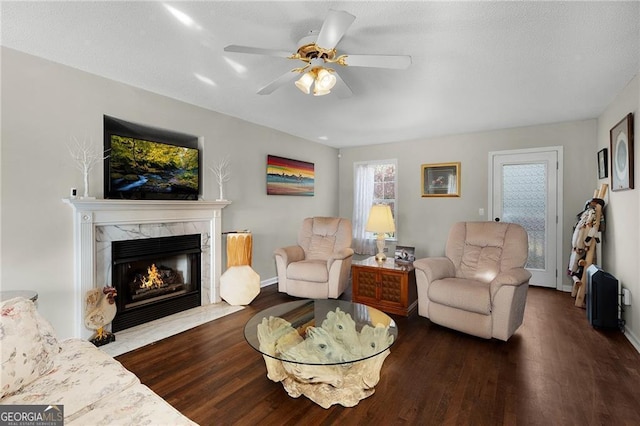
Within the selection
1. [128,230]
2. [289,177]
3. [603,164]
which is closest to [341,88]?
[128,230]

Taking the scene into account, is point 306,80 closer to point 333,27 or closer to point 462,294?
point 333,27

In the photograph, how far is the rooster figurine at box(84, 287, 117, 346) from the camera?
254 centimetres

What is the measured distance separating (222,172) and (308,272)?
169 cm

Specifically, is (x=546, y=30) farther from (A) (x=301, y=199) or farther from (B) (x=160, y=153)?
(A) (x=301, y=199)

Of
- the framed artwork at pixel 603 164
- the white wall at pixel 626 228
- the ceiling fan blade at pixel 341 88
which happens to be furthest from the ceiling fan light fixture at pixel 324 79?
the framed artwork at pixel 603 164

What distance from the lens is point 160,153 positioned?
3193 mm

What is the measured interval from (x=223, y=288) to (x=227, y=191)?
1.24 m

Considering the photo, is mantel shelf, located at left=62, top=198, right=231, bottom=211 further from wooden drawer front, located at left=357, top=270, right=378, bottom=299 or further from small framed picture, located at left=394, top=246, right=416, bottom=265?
small framed picture, located at left=394, top=246, right=416, bottom=265

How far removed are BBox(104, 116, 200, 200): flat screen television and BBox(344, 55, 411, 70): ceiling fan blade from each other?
2284 mm

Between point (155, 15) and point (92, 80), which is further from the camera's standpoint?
point (92, 80)

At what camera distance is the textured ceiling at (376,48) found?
1791mm

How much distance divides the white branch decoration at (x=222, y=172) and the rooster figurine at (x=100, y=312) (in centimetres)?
155

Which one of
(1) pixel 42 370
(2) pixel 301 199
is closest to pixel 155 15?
(1) pixel 42 370

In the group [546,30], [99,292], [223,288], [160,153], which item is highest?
[546,30]
